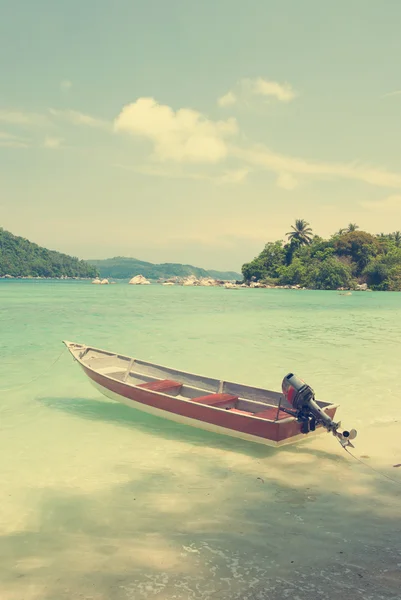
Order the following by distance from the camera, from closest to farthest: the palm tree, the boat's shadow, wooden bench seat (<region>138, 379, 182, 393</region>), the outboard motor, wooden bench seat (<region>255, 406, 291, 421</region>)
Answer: the outboard motor → wooden bench seat (<region>255, 406, 291, 421</region>) → the boat's shadow → wooden bench seat (<region>138, 379, 182, 393</region>) → the palm tree

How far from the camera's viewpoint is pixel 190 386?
13.4 meters

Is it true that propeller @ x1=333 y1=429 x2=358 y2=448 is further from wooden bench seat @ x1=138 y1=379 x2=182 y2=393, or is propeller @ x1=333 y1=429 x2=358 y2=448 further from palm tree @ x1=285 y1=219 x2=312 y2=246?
palm tree @ x1=285 y1=219 x2=312 y2=246

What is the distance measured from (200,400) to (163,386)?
5.55 ft

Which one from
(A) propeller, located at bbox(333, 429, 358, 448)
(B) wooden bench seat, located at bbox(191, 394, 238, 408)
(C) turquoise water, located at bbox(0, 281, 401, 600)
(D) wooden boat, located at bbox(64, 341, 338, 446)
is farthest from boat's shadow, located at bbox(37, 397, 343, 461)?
(A) propeller, located at bbox(333, 429, 358, 448)

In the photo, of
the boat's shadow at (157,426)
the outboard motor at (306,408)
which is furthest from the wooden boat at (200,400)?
the boat's shadow at (157,426)

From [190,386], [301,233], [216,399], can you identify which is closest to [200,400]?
[216,399]

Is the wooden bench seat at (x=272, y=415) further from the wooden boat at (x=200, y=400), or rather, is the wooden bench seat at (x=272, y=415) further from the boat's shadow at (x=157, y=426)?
the boat's shadow at (x=157, y=426)

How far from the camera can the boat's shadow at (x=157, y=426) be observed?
34.2 ft

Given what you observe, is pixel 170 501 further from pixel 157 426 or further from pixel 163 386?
pixel 163 386

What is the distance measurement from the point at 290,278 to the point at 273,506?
447ft

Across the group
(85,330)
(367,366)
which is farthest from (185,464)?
(85,330)

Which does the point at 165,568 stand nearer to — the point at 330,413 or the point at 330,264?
the point at 330,413

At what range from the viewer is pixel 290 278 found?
14150 cm

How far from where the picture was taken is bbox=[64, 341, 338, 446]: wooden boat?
9.87 meters
